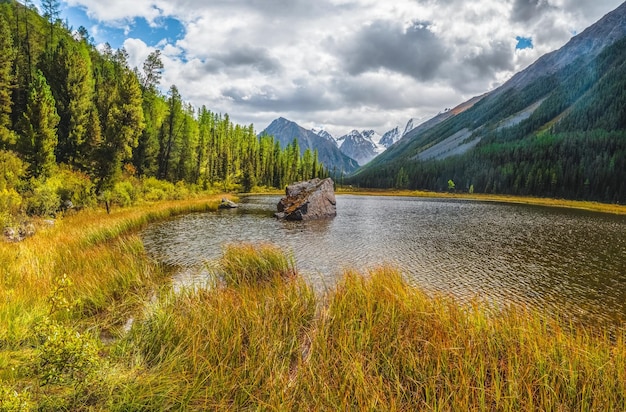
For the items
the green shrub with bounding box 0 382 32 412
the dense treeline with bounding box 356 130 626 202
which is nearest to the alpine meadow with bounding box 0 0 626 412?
the green shrub with bounding box 0 382 32 412

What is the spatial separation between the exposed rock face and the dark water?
3.71 m

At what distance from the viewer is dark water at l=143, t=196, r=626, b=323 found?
1073 cm

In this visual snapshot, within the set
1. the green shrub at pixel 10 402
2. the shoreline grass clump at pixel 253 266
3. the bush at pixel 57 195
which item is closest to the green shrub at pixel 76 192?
the bush at pixel 57 195

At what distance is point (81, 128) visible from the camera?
3941 centimetres

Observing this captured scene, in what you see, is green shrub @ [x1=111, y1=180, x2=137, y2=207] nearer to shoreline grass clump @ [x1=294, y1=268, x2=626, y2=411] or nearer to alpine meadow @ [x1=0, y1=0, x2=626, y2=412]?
alpine meadow @ [x1=0, y1=0, x2=626, y2=412]

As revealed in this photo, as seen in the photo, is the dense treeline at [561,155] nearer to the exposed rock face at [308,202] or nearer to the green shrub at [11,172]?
the exposed rock face at [308,202]

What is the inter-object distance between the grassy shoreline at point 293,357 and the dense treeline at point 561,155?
104m

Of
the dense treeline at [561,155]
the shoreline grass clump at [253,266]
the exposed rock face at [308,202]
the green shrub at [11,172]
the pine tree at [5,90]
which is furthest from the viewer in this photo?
the dense treeline at [561,155]

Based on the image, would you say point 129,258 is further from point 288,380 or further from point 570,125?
point 570,125

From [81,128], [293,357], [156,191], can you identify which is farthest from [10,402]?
[81,128]

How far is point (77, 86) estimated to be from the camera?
40656 millimetres

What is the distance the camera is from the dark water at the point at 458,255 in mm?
10734

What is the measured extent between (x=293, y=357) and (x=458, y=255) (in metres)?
13.9

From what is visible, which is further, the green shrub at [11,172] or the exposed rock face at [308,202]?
the exposed rock face at [308,202]
